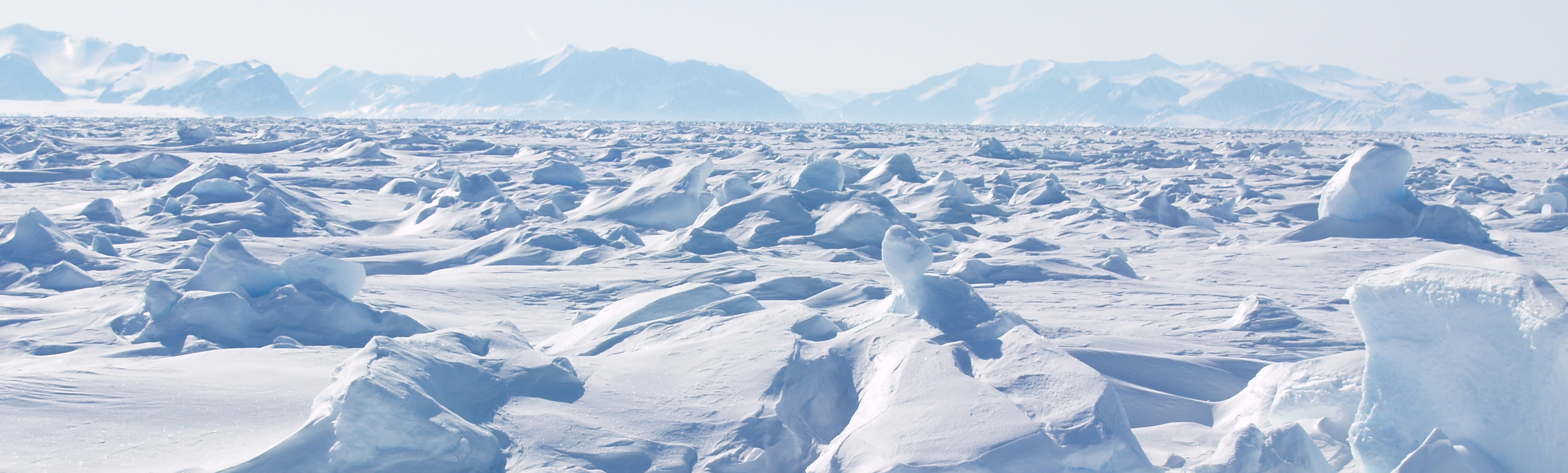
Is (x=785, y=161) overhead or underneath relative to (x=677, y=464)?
underneath

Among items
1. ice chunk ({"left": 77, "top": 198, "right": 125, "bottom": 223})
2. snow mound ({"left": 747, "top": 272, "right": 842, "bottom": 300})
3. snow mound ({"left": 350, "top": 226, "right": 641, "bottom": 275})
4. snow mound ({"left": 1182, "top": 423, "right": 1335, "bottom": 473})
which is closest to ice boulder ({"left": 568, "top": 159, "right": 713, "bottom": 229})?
snow mound ({"left": 350, "top": 226, "right": 641, "bottom": 275})

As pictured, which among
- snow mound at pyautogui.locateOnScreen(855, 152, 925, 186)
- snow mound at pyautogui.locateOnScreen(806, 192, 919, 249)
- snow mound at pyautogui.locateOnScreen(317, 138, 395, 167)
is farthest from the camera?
snow mound at pyautogui.locateOnScreen(317, 138, 395, 167)

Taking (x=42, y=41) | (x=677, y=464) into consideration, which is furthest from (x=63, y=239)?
(x=42, y=41)

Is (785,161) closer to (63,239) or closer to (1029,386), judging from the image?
(63,239)

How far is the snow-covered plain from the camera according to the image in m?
2.16

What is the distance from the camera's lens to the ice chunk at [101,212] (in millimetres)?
7152

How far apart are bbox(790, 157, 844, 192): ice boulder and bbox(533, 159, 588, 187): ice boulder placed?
3.71m

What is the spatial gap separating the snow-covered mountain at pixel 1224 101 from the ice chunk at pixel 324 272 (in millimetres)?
87481

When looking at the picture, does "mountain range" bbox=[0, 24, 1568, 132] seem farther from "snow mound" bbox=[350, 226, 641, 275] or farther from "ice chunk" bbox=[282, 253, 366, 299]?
"ice chunk" bbox=[282, 253, 366, 299]

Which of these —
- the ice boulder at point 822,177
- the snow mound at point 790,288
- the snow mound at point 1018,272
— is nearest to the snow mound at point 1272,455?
the snow mound at point 790,288

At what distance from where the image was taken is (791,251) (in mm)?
6516

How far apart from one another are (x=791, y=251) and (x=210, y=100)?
85.4 m

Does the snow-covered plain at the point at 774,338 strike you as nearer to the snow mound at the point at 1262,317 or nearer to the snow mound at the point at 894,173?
the snow mound at the point at 1262,317

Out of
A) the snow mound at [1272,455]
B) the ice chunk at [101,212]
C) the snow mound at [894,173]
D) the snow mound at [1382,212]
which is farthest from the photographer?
the snow mound at [894,173]
